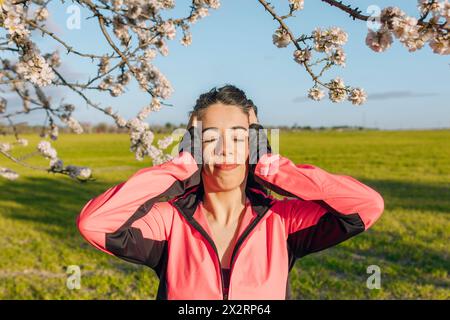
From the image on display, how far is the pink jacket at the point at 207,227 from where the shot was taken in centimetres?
175

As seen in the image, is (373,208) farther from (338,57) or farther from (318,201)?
(338,57)

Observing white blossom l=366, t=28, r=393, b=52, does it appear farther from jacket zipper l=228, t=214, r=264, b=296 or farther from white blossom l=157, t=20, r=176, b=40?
white blossom l=157, t=20, r=176, b=40

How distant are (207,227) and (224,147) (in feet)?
1.07

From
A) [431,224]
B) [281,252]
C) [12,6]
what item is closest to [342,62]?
[281,252]

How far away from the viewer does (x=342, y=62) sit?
1969 mm

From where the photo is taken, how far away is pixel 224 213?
6.35 ft

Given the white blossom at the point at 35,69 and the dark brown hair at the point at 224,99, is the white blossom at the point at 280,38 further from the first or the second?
the white blossom at the point at 35,69

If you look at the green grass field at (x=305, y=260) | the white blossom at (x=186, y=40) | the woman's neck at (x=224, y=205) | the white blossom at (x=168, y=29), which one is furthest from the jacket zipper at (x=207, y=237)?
the green grass field at (x=305, y=260)

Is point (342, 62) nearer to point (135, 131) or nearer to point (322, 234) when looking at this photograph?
point (322, 234)

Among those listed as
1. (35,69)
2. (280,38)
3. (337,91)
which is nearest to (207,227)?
(337,91)

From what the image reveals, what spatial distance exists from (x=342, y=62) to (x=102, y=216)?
1149 mm

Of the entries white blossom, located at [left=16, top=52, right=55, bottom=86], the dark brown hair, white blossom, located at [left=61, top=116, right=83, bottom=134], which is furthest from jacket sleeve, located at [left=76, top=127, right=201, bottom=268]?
white blossom, located at [left=61, top=116, right=83, bottom=134]

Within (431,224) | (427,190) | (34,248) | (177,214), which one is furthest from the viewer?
(427,190)

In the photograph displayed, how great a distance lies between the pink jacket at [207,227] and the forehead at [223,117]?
160mm
